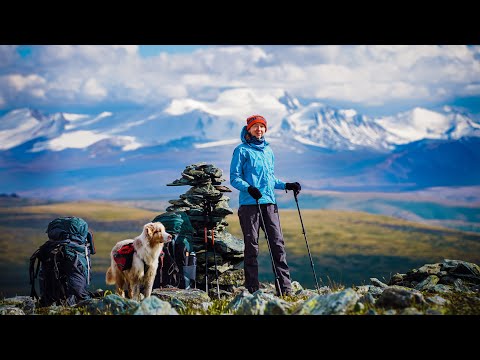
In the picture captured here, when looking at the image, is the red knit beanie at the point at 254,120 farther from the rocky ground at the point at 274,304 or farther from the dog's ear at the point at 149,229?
the rocky ground at the point at 274,304

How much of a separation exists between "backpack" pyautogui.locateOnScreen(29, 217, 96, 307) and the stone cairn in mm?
2523

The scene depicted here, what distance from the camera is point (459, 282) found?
1030 centimetres

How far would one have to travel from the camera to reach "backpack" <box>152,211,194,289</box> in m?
10.1

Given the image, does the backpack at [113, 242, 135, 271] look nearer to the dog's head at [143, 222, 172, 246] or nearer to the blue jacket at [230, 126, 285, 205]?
the dog's head at [143, 222, 172, 246]

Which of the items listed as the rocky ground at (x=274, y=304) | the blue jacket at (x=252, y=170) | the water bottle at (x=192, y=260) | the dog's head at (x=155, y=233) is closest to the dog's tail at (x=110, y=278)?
the rocky ground at (x=274, y=304)

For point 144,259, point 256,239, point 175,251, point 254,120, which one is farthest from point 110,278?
point 254,120

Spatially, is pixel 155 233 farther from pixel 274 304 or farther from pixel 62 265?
pixel 274 304

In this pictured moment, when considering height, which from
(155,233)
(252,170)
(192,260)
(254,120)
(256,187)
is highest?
(254,120)

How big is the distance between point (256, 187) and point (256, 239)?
79cm

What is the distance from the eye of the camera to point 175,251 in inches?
408

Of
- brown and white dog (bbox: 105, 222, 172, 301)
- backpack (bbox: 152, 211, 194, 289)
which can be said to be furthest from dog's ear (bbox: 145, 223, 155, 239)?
backpack (bbox: 152, 211, 194, 289)
